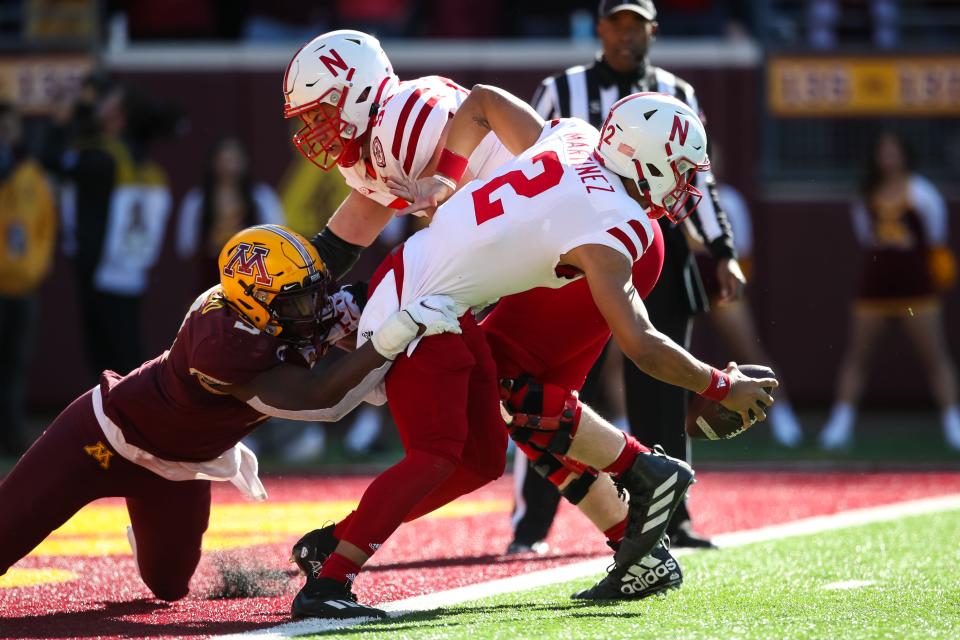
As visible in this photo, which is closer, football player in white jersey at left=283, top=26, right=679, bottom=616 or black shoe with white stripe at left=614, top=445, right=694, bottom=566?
black shoe with white stripe at left=614, top=445, right=694, bottom=566

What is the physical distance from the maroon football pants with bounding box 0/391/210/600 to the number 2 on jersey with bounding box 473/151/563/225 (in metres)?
1.17

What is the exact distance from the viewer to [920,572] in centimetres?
450

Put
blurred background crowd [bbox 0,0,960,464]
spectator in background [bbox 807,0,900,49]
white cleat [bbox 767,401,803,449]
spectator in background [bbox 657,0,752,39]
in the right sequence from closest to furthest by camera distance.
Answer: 1. white cleat [bbox 767,401,803,449]
2. blurred background crowd [bbox 0,0,960,464]
3. spectator in background [bbox 807,0,900,49]
4. spectator in background [bbox 657,0,752,39]

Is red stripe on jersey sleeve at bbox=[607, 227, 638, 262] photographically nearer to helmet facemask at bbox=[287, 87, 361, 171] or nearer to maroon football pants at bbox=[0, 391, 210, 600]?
helmet facemask at bbox=[287, 87, 361, 171]

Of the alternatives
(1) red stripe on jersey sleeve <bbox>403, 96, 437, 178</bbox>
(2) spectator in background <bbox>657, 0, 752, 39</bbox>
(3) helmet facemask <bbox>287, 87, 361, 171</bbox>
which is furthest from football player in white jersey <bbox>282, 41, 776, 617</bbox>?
(2) spectator in background <bbox>657, 0, 752, 39</bbox>

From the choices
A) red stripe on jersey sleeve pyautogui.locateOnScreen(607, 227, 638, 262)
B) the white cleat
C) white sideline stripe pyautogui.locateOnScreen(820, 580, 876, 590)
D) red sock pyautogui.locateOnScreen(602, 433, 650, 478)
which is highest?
red stripe on jersey sleeve pyautogui.locateOnScreen(607, 227, 638, 262)

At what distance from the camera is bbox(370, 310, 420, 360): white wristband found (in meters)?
3.91

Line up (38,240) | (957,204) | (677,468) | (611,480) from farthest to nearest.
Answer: (957,204) < (38,240) < (611,480) < (677,468)

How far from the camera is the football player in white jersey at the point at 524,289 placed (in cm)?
388

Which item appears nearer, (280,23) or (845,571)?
(845,571)

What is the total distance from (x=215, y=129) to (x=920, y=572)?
656 centimetres

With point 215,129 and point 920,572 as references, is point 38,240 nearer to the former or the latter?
point 215,129

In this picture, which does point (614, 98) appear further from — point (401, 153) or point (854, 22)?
point (854, 22)

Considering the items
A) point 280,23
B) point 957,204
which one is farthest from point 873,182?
point 280,23
